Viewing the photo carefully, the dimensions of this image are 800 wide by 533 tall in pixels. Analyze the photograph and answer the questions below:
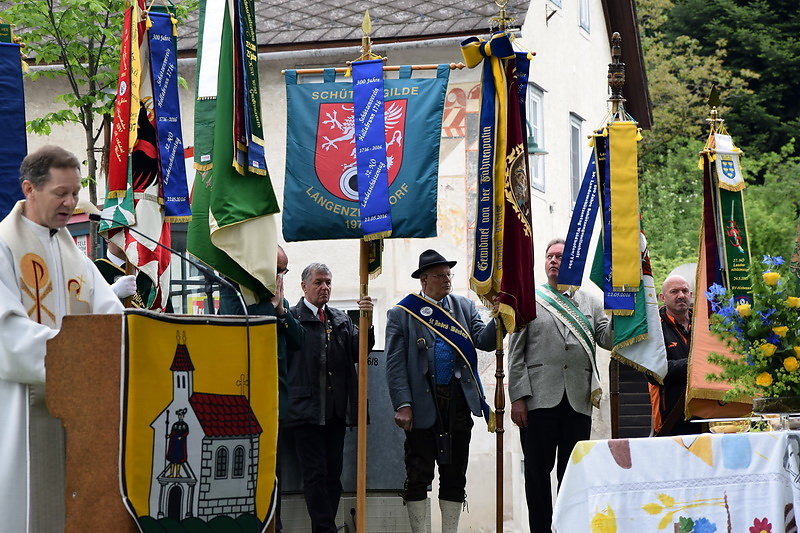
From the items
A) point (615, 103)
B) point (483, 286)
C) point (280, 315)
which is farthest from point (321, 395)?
point (615, 103)

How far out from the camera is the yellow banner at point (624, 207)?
9.44 metres

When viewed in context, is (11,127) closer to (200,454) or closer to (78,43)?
(78,43)

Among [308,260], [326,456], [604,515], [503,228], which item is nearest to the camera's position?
[604,515]

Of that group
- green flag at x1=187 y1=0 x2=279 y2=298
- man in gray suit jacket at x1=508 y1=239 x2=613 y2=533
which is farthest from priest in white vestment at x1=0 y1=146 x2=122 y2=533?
man in gray suit jacket at x1=508 y1=239 x2=613 y2=533

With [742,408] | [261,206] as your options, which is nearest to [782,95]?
[742,408]

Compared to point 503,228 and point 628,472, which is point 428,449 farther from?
point 628,472

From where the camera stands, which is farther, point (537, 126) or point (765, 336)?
point (537, 126)

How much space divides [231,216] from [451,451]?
2.81 m

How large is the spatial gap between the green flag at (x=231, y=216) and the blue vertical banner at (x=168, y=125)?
1.31m

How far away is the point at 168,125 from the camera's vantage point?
369 inches

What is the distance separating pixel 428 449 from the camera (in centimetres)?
952

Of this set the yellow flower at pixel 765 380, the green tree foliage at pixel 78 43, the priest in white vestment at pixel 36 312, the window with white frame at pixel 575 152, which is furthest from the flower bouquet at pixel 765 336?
the window with white frame at pixel 575 152

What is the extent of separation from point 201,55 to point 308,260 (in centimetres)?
822

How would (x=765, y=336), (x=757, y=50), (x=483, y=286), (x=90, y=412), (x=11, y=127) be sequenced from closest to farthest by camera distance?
(x=90, y=412) → (x=765, y=336) → (x=11, y=127) → (x=483, y=286) → (x=757, y=50)
